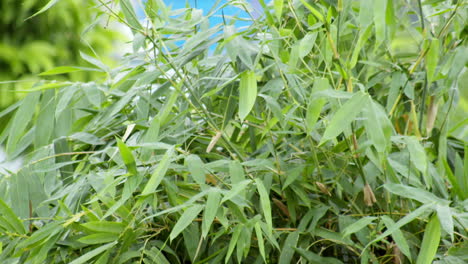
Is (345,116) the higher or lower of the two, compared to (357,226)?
higher

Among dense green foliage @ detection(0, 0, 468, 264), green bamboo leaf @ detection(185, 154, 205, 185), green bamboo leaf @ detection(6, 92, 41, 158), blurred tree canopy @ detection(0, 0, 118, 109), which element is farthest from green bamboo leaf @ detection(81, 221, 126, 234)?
blurred tree canopy @ detection(0, 0, 118, 109)

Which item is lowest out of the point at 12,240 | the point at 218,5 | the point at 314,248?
the point at 314,248

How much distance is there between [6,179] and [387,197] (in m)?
0.55

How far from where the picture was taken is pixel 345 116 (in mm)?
598

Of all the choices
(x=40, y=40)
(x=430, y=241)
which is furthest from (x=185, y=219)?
(x=40, y=40)

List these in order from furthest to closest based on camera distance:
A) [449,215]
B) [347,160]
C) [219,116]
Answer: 1. [219,116]
2. [347,160]
3. [449,215]

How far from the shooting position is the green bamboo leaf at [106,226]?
2.23 feet

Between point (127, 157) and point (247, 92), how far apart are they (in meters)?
0.15

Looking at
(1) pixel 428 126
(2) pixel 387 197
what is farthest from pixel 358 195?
(1) pixel 428 126

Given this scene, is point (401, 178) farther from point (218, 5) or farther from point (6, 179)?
point (6, 179)

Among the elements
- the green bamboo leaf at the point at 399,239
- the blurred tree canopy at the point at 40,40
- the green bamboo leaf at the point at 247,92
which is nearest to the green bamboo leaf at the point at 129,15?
the green bamboo leaf at the point at 247,92

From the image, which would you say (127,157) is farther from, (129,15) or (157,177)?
(129,15)

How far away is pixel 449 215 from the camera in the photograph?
23.1 inches

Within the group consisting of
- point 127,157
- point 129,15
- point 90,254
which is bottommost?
point 90,254
